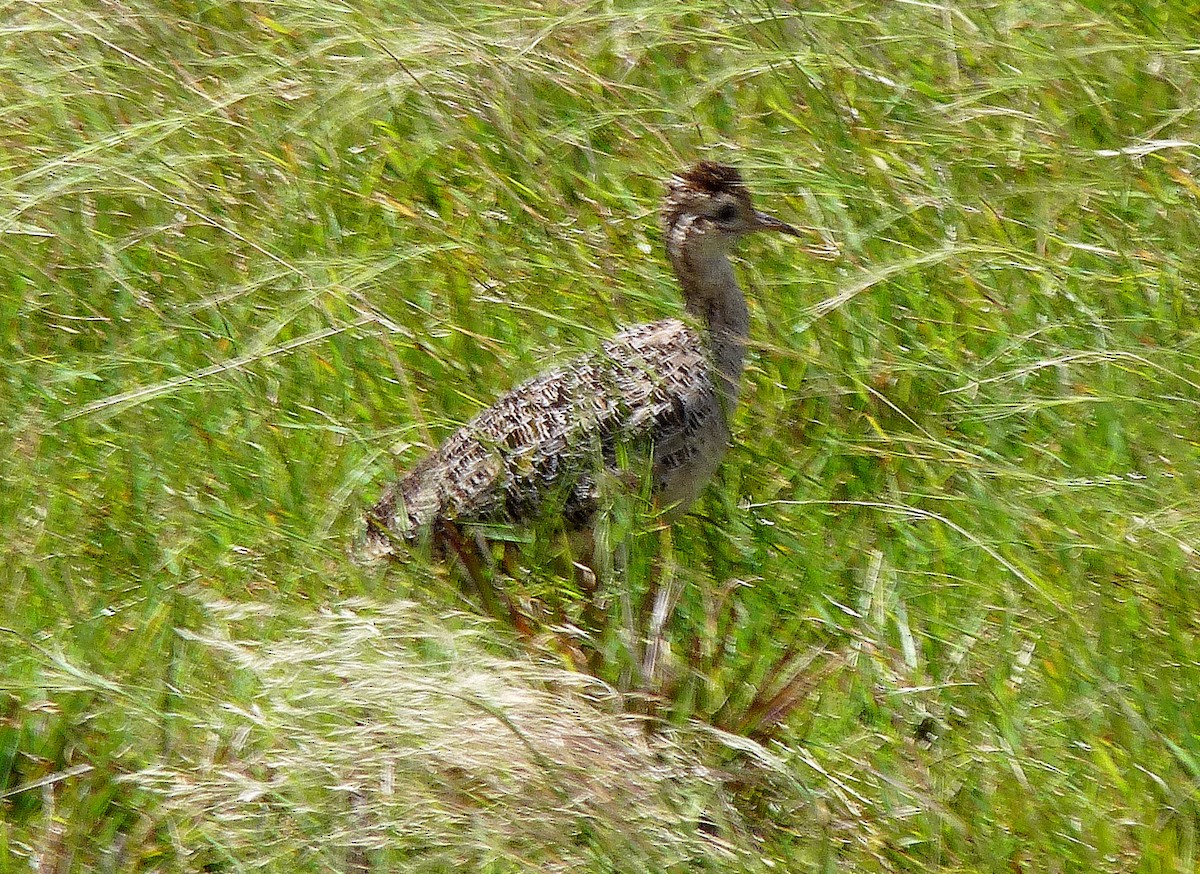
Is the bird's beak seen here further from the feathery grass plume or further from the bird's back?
the feathery grass plume

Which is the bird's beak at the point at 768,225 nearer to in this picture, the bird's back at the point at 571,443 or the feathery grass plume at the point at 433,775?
the bird's back at the point at 571,443

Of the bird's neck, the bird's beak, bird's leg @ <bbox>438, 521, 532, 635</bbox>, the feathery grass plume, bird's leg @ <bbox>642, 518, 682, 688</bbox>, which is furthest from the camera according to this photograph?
the bird's beak

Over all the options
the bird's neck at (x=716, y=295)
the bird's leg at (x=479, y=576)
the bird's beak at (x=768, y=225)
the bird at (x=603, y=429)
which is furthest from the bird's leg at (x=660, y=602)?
the bird's beak at (x=768, y=225)

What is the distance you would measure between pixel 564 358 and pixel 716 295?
49 centimetres

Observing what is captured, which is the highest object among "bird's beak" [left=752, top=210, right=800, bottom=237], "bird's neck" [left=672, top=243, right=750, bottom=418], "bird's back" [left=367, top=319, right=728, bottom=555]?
"bird's beak" [left=752, top=210, right=800, bottom=237]

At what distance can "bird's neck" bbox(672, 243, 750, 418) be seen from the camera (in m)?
4.68

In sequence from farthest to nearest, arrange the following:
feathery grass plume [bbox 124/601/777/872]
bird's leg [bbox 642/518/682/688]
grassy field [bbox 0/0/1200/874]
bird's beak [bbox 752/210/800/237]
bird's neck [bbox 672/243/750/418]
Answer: bird's beak [bbox 752/210/800/237] < bird's neck [bbox 672/243/750/418] < bird's leg [bbox 642/518/682/688] < grassy field [bbox 0/0/1200/874] < feathery grass plume [bbox 124/601/777/872]

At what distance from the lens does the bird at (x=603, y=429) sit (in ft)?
13.9

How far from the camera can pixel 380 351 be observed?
190 inches

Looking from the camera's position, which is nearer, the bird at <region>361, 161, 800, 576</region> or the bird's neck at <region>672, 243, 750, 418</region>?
the bird at <region>361, 161, 800, 576</region>

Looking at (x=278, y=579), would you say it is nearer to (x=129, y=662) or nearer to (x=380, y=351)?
(x=129, y=662)

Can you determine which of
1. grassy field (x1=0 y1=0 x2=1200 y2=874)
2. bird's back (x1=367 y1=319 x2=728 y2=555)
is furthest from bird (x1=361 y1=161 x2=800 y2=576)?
grassy field (x1=0 y1=0 x2=1200 y2=874)

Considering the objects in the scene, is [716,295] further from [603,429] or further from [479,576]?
[479,576]

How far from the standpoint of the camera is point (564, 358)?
4.52 meters
